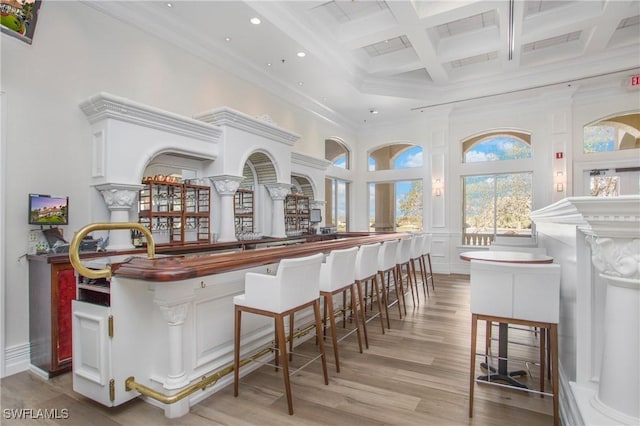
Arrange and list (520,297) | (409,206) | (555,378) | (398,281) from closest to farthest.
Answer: (555,378) → (520,297) → (398,281) → (409,206)

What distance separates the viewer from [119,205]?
3725 millimetres

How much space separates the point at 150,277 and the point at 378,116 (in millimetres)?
7923

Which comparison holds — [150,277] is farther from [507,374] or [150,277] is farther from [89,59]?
[89,59]

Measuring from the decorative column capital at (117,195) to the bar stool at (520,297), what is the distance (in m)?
3.59

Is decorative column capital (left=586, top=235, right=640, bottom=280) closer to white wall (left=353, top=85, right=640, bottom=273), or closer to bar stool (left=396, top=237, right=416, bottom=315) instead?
bar stool (left=396, top=237, right=416, bottom=315)

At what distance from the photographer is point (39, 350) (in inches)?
118

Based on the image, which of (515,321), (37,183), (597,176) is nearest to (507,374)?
(515,321)

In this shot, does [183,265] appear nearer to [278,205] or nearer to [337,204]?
[278,205]

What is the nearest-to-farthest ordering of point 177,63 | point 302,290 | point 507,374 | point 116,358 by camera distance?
point 116,358
point 302,290
point 507,374
point 177,63

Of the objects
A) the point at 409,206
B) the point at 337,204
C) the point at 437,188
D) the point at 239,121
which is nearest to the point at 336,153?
the point at 337,204

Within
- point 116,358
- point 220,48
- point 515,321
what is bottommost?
point 116,358

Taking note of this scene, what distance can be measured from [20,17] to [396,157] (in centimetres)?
796

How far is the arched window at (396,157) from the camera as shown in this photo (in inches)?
353

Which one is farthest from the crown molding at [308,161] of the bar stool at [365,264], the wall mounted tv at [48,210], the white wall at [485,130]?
the wall mounted tv at [48,210]
